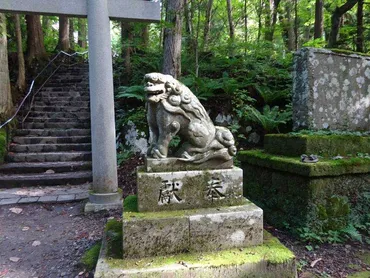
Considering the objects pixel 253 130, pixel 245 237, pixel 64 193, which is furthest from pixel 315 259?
pixel 64 193

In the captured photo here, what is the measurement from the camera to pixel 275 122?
6.09 meters

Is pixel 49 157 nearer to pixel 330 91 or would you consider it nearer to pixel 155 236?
pixel 155 236

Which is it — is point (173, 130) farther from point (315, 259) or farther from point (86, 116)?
point (86, 116)

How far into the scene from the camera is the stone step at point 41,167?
6465 mm

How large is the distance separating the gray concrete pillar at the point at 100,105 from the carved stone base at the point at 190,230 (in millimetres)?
2539

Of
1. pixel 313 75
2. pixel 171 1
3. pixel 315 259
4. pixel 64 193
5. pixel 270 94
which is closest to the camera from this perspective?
pixel 315 259

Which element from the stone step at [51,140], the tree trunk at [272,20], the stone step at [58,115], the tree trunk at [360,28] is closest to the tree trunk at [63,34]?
the stone step at [58,115]

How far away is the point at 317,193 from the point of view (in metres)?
3.58

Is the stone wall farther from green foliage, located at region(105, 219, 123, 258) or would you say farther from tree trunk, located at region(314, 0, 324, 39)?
A: tree trunk, located at region(314, 0, 324, 39)

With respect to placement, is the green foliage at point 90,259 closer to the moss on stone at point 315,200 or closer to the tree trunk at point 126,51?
the moss on stone at point 315,200

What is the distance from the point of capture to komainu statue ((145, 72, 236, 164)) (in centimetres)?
257

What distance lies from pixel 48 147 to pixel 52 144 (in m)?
0.13

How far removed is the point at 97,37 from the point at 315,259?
4.72 m

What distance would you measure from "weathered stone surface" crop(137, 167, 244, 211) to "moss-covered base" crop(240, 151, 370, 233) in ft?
4.43
